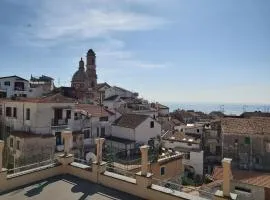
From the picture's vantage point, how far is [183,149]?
4438cm

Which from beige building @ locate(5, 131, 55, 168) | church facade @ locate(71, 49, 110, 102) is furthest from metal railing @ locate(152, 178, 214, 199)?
church facade @ locate(71, 49, 110, 102)

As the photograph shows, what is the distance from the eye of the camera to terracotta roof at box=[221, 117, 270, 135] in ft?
123

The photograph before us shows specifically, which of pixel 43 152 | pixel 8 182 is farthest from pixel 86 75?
pixel 8 182

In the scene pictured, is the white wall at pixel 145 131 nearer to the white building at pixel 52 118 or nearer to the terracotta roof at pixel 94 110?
the terracotta roof at pixel 94 110

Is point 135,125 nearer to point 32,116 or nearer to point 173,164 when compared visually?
point 173,164

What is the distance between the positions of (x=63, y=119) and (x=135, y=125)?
31.2ft

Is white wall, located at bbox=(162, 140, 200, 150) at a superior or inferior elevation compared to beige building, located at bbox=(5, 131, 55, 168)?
inferior

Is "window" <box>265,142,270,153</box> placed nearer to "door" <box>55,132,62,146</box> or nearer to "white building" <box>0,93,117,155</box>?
"white building" <box>0,93,117,155</box>

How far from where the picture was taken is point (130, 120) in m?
41.9

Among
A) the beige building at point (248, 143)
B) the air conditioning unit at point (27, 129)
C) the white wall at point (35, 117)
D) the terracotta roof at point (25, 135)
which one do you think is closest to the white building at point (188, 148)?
the beige building at point (248, 143)

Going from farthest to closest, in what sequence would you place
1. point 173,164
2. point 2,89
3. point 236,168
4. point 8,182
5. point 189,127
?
point 189,127, point 2,89, point 236,168, point 173,164, point 8,182

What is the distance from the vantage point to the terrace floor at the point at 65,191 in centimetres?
1234

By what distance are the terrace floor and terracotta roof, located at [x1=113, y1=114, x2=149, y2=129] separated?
84.9ft

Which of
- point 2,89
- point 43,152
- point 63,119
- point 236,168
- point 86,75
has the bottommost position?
point 236,168
